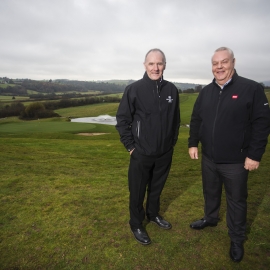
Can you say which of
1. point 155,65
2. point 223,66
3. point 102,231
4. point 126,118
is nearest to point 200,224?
point 102,231

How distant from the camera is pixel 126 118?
136 inches

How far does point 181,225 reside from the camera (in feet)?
12.6

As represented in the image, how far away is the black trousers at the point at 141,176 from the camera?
354 centimetres

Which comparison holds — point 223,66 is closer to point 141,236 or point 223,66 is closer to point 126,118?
point 126,118

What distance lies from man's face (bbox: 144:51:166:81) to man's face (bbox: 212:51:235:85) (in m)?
0.81

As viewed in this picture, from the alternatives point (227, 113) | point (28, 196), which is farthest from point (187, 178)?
point (28, 196)

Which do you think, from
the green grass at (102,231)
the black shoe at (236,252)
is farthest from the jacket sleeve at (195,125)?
the black shoe at (236,252)

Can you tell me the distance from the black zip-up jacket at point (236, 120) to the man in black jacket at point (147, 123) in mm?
636

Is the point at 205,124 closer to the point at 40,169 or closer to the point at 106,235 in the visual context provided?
the point at 106,235

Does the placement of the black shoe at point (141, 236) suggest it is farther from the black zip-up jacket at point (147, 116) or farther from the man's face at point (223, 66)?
the man's face at point (223, 66)

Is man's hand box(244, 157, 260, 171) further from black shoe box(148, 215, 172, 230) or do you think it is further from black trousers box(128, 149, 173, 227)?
black shoe box(148, 215, 172, 230)

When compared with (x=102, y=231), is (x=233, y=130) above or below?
above

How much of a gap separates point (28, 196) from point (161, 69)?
3989 mm

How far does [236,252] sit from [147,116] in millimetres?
2445
